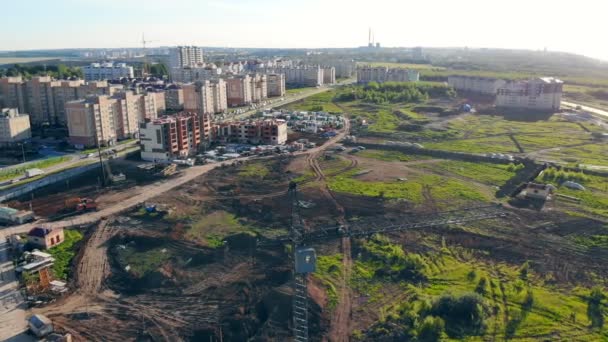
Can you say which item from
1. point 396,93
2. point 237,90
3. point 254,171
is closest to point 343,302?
point 254,171

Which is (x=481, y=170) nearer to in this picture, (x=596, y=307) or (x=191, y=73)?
(x=596, y=307)

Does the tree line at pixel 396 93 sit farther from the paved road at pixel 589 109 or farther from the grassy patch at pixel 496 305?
the grassy patch at pixel 496 305

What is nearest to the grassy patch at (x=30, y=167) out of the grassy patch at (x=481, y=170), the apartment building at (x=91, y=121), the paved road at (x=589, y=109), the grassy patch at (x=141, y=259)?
the apartment building at (x=91, y=121)

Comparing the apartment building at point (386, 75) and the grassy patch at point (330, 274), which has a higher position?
the apartment building at point (386, 75)

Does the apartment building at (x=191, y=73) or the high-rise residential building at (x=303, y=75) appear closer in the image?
the apartment building at (x=191, y=73)

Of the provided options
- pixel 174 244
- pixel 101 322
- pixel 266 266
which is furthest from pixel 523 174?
pixel 101 322

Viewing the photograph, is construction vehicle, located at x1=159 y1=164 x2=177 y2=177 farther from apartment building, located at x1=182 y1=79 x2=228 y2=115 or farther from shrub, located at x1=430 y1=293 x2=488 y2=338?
shrub, located at x1=430 y1=293 x2=488 y2=338

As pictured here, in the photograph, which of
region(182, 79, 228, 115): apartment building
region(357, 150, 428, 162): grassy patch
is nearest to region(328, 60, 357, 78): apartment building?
region(182, 79, 228, 115): apartment building
